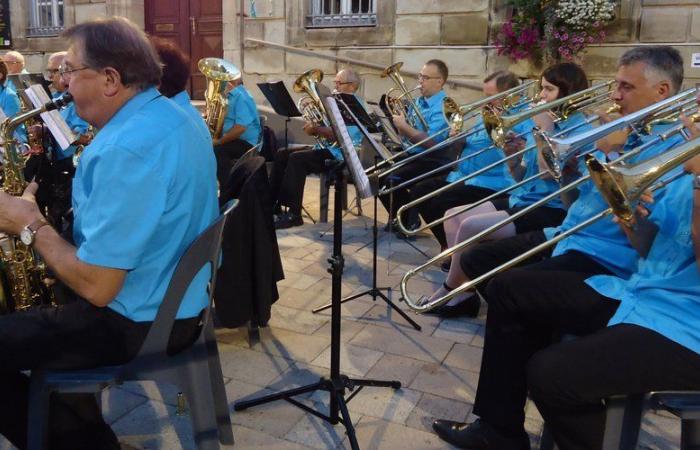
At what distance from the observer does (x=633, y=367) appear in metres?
1.63

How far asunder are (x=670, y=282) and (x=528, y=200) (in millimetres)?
1553

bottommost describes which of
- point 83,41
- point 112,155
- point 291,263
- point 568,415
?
point 291,263

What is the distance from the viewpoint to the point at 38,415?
5.45 ft

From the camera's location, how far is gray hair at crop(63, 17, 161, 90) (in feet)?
5.45

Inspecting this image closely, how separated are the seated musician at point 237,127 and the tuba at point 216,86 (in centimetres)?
32

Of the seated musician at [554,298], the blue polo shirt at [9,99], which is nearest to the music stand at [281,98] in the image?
the blue polo shirt at [9,99]

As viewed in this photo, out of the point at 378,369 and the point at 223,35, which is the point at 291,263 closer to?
the point at 378,369

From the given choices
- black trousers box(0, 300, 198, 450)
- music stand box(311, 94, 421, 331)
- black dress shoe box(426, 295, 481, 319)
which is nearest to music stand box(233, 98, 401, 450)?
music stand box(311, 94, 421, 331)

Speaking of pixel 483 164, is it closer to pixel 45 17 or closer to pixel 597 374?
pixel 597 374

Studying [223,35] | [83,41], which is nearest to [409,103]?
[83,41]

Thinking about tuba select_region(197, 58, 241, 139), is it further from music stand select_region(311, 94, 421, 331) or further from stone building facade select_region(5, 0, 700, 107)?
stone building facade select_region(5, 0, 700, 107)

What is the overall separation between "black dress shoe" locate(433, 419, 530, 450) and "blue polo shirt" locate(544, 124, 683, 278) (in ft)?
2.47

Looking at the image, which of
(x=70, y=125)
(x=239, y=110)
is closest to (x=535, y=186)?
(x=239, y=110)

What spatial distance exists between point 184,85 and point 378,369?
172cm
